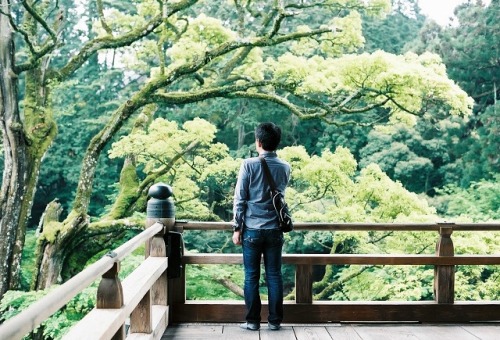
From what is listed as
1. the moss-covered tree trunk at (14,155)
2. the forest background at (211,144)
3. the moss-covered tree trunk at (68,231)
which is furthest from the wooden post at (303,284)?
the moss-covered tree trunk at (14,155)

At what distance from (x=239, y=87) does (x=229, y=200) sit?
8.24 feet

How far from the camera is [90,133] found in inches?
642

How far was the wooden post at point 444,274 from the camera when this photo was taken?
3439 millimetres

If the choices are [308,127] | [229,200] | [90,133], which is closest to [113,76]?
[90,133]

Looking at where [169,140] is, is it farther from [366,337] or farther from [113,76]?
[113,76]

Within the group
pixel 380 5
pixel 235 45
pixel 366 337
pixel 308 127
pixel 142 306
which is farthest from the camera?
pixel 308 127

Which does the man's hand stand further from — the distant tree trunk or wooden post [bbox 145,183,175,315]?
the distant tree trunk

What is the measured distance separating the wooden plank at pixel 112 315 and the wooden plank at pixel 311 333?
0.96 meters

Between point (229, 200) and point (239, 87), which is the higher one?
point (239, 87)

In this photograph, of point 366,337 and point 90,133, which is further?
point 90,133

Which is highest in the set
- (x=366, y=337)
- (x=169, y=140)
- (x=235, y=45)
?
(x=235, y=45)

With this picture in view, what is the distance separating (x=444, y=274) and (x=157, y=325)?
1.87m

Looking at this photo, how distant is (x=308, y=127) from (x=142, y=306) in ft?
44.7

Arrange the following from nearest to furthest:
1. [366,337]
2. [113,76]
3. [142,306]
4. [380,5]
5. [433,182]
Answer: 1. [142,306]
2. [366,337]
3. [380,5]
4. [433,182]
5. [113,76]
